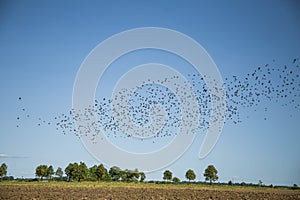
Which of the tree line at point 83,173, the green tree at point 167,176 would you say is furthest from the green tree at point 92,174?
the green tree at point 167,176

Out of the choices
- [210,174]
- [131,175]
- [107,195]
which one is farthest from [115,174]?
[107,195]

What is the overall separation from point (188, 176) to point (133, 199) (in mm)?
89485

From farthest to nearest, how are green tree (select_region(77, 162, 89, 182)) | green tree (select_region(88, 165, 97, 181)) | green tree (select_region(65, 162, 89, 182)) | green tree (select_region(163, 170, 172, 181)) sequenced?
green tree (select_region(163, 170, 172, 181))
green tree (select_region(88, 165, 97, 181))
green tree (select_region(65, 162, 89, 182))
green tree (select_region(77, 162, 89, 182))

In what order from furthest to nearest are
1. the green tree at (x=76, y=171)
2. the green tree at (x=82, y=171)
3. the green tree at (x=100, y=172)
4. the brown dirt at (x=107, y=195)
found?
1. the green tree at (x=100, y=172)
2. the green tree at (x=76, y=171)
3. the green tree at (x=82, y=171)
4. the brown dirt at (x=107, y=195)

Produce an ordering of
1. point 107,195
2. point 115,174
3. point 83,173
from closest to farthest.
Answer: point 107,195, point 83,173, point 115,174

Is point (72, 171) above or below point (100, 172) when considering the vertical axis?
below

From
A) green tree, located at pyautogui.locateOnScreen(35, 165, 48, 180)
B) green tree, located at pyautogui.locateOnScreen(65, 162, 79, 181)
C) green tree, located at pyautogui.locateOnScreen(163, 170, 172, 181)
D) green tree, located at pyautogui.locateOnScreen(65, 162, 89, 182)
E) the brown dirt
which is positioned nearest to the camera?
the brown dirt

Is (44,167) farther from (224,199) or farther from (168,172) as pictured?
(224,199)

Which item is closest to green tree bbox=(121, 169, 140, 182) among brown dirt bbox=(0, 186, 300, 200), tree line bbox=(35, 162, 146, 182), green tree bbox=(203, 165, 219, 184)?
tree line bbox=(35, 162, 146, 182)

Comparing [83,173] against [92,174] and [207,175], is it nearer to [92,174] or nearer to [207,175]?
[92,174]

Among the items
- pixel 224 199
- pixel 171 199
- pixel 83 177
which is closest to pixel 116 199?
pixel 171 199

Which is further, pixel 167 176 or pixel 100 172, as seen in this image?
pixel 167 176

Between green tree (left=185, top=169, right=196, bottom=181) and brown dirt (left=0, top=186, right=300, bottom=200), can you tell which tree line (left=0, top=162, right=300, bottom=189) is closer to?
green tree (left=185, top=169, right=196, bottom=181)

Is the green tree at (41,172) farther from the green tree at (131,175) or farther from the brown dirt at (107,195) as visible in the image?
the brown dirt at (107,195)
